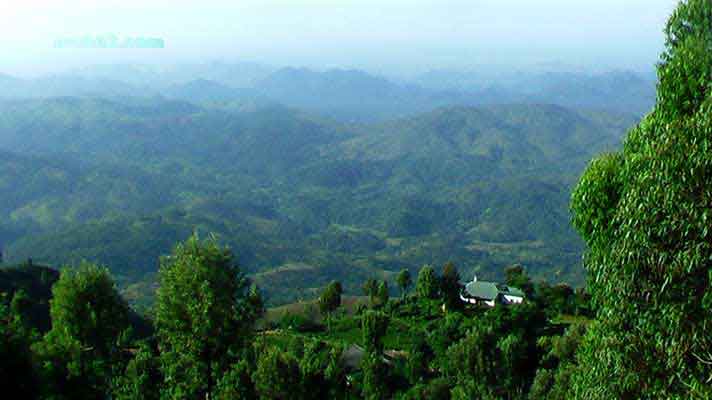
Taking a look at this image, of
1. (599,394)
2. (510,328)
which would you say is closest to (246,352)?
(599,394)

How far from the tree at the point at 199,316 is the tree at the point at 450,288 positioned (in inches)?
1823

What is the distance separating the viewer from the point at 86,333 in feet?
74.3

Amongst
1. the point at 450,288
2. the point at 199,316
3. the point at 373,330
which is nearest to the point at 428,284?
the point at 450,288

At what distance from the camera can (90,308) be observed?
22.7m

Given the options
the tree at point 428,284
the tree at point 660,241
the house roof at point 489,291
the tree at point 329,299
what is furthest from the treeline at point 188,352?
the house roof at point 489,291

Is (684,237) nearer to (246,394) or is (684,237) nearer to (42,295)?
(246,394)

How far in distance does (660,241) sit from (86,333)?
21244 mm

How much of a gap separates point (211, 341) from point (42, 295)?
258ft

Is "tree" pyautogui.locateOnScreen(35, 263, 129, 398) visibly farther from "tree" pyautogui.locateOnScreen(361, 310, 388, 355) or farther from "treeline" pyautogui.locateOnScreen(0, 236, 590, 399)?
"tree" pyautogui.locateOnScreen(361, 310, 388, 355)

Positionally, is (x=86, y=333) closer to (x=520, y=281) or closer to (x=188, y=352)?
(x=188, y=352)

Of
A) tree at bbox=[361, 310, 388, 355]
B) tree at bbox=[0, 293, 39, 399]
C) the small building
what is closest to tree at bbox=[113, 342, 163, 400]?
tree at bbox=[0, 293, 39, 399]

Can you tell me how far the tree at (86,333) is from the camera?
19.5 meters

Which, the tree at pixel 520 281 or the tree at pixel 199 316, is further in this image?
the tree at pixel 520 281

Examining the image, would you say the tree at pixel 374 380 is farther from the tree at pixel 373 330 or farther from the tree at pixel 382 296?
the tree at pixel 382 296
